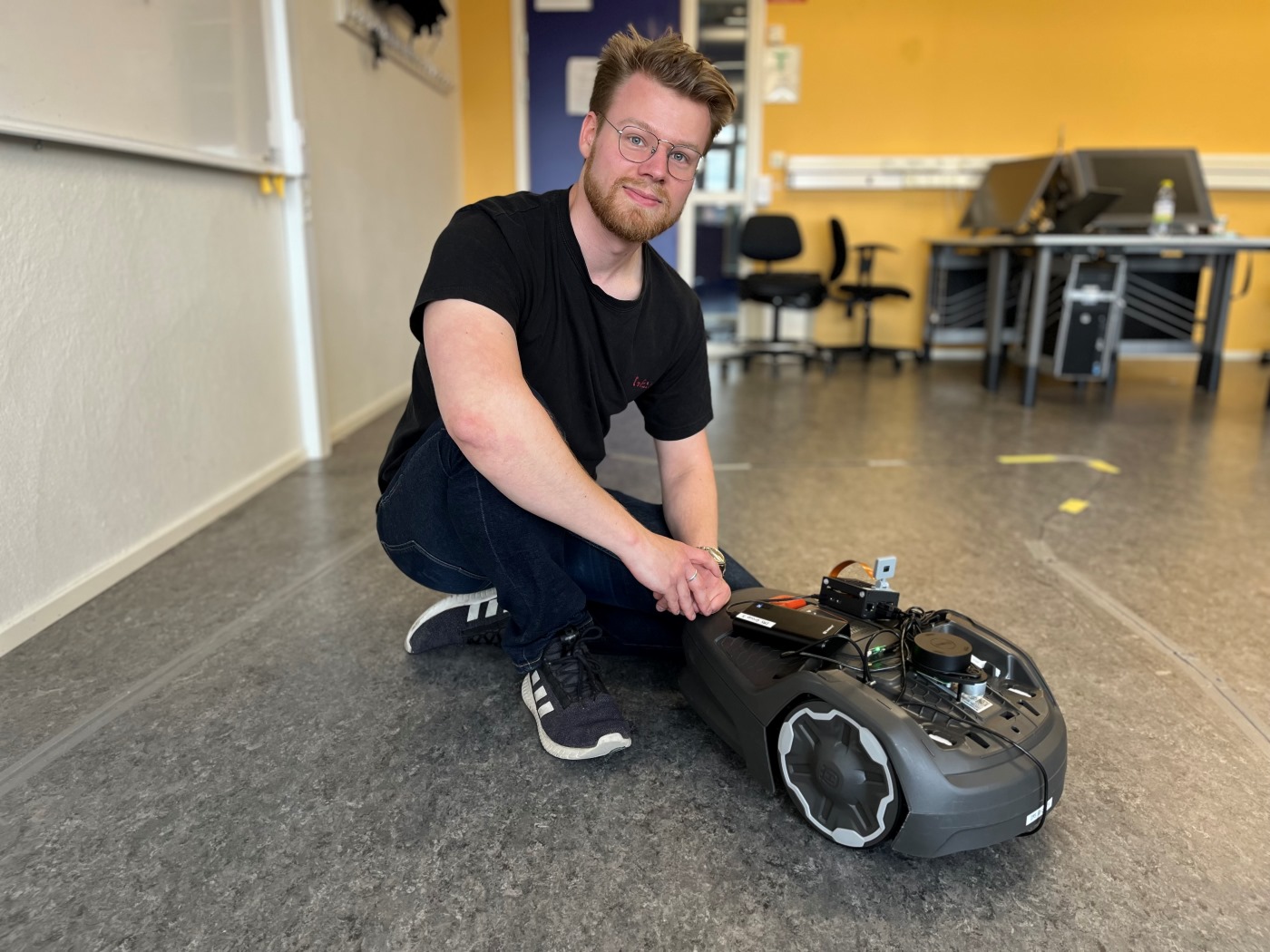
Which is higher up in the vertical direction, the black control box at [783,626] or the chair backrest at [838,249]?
the chair backrest at [838,249]

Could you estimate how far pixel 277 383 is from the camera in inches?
102

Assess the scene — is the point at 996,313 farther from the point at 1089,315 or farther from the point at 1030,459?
the point at 1030,459

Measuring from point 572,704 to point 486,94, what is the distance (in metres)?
5.01

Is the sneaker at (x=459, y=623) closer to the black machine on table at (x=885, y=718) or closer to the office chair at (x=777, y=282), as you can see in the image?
the black machine on table at (x=885, y=718)

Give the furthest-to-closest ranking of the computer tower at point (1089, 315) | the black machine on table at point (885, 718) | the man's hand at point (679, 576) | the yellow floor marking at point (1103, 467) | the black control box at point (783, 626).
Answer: the computer tower at point (1089, 315), the yellow floor marking at point (1103, 467), the man's hand at point (679, 576), the black control box at point (783, 626), the black machine on table at point (885, 718)

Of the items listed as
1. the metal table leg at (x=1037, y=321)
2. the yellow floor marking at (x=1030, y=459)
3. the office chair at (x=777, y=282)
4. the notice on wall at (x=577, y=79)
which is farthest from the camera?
the notice on wall at (x=577, y=79)

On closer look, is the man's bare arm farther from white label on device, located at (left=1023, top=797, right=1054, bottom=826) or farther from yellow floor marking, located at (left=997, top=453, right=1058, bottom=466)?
yellow floor marking, located at (left=997, top=453, right=1058, bottom=466)

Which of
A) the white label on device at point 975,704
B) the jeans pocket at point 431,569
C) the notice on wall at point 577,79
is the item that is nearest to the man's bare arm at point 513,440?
the jeans pocket at point 431,569

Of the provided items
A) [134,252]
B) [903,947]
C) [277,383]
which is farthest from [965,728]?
[277,383]

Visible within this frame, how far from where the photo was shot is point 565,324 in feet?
4.11

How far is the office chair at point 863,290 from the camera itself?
16.4ft

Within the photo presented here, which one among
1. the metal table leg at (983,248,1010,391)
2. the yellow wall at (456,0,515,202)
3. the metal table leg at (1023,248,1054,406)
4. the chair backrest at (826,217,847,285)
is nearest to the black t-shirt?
the metal table leg at (1023,248,1054,406)

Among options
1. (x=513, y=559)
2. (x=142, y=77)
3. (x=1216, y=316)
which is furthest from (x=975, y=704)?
(x=1216, y=316)

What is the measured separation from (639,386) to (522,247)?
282 millimetres
